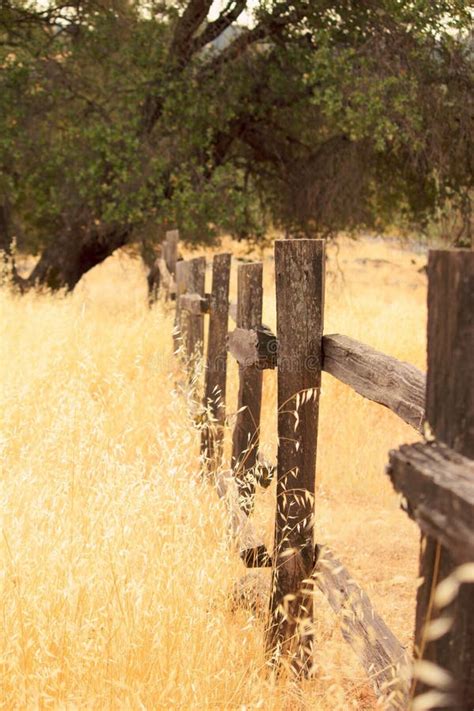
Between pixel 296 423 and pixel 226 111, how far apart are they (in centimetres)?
1072

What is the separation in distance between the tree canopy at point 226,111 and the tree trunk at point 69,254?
0.14ft

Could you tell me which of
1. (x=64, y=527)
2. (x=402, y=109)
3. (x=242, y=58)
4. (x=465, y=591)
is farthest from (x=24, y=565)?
(x=242, y=58)

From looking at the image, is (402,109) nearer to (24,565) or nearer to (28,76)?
(28,76)

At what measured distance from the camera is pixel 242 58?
525 inches

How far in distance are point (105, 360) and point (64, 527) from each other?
16.6 ft

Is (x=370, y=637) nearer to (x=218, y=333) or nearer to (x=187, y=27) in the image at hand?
(x=218, y=333)

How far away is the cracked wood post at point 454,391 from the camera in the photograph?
1511mm

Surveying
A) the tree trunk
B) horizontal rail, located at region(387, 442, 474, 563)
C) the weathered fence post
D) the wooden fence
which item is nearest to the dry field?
the wooden fence

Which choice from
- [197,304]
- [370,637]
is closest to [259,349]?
[370,637]

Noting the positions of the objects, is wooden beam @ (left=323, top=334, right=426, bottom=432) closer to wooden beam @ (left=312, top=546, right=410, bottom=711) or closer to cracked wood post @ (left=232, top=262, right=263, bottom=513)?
wooden beam @ (left=312, top=546, right=410, bottom=711)

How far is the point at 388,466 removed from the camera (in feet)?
5.39

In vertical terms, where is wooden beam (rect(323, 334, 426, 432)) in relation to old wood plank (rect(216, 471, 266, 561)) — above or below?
above

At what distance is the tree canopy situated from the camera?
12.0 metres

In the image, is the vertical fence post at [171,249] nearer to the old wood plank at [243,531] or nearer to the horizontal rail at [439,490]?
the old wood plank at [243,531]
